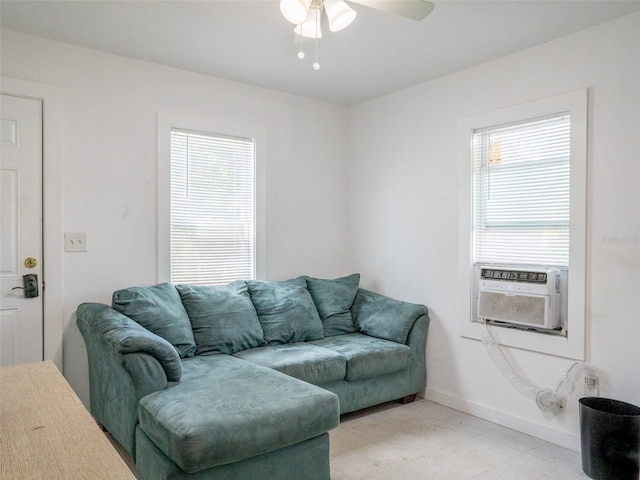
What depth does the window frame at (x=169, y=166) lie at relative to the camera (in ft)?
10.7

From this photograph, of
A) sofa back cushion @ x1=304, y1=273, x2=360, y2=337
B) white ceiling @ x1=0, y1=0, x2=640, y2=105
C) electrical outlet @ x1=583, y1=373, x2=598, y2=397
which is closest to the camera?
white ceiling @ x1=0, y1=0, x2=640, y2=105

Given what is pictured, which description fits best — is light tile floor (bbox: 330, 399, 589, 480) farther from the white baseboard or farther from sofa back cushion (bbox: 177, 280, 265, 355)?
sofa back cushion (bbox: 177, 280, 265, 355)

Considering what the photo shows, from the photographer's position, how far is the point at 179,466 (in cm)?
185

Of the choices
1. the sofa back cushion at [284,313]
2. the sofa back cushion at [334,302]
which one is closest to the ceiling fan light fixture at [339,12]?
the sofa back cushion at [284,313]

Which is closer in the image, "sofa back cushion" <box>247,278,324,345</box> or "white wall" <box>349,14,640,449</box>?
"white wall" <box>349,14,640,449</box>

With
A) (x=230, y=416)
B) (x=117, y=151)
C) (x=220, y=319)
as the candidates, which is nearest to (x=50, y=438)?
(x=230, y=416)

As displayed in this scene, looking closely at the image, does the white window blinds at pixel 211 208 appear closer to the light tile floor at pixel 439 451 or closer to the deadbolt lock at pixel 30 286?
the deadbolt lock at pixel 30 286

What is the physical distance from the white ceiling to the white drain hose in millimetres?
1899

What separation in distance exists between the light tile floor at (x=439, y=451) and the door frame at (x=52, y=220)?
1879 millimetres

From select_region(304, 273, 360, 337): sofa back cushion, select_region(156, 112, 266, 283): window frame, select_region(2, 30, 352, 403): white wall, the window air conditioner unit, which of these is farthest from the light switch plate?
the window air conditioner unit

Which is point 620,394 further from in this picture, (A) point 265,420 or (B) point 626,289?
(A) point 265,420

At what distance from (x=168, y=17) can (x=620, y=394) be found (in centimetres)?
328

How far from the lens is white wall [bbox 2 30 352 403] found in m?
2.91

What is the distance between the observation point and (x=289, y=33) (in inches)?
108
